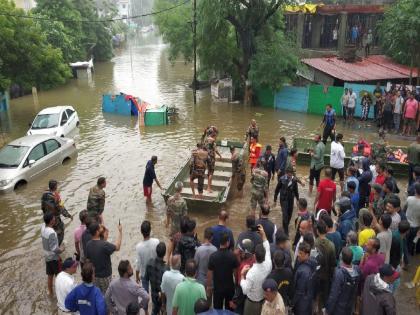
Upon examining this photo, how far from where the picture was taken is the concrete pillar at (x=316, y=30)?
30.7m

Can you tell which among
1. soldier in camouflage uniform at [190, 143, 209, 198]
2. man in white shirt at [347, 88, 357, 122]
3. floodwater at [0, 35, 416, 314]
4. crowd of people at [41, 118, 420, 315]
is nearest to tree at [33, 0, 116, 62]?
floodwater at [0, 35, 416, 314]

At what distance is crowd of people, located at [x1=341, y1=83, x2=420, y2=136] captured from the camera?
707 inches

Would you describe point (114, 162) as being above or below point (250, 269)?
below

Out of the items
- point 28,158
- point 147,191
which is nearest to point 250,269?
point 147,191

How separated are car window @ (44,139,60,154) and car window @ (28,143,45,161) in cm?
27

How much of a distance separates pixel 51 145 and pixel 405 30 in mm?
17272

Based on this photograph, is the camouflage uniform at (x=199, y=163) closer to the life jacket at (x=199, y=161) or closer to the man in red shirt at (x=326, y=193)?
the life jacket at (x=199, y=161)

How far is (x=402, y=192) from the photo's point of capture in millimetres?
12977

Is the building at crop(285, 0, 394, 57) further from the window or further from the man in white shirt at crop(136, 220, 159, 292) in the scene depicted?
the man in white shirt at crop(136, 220, 159, 292)

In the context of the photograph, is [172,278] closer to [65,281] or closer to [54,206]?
[65,281]

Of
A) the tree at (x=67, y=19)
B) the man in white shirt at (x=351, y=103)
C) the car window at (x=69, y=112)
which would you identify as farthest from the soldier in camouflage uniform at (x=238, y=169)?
the tree at (x=67, y=19)

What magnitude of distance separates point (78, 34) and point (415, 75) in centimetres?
2974

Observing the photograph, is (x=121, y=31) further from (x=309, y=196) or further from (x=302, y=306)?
(x=302, y=306)

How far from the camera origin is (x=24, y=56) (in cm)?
2064
